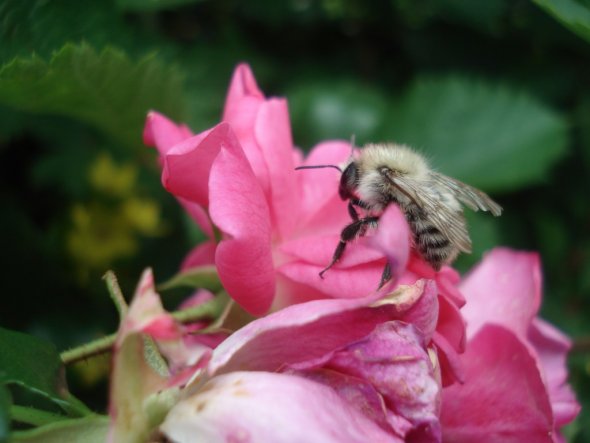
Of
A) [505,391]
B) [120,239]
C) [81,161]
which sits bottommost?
[120,239]

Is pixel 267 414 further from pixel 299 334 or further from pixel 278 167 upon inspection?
pixel 278 167

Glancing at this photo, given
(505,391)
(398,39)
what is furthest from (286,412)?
(398,39)

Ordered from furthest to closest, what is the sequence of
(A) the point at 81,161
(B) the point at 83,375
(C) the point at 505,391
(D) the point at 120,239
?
(D) the point at 120,239 < (A) the point at 81,161 < (B) the point at 83,375 < (C) the point at 505,391

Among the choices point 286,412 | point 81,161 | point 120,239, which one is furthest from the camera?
point 120,239

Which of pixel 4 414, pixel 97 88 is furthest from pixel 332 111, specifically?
pixel 4 414

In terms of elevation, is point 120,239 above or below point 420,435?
below

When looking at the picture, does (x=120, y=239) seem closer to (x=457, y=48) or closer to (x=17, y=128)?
(x=17, y=128)

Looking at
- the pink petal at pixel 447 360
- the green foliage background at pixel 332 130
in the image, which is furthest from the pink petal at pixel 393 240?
the green foliage background at pixel 332 130
